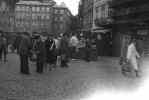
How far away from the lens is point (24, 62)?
512 inches

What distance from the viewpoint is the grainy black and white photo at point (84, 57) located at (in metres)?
8.69

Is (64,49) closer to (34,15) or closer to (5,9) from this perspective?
(5,9)

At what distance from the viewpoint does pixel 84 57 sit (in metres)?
22.3

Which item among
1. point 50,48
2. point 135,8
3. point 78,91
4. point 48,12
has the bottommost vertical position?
point 78,91

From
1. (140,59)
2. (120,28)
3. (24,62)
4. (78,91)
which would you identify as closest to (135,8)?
(120,28)

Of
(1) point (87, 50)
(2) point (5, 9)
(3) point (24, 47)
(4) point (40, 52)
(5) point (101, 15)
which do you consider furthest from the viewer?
(2) point (5, 9)

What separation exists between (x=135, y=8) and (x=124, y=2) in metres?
2.31

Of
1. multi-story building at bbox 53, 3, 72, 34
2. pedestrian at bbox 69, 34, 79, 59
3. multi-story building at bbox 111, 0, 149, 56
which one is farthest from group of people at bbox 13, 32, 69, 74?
multi-story building at bbox 53, 3, 72, 34

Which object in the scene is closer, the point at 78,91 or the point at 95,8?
the point at 78,91

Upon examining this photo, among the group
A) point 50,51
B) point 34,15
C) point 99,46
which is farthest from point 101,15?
point 34,15

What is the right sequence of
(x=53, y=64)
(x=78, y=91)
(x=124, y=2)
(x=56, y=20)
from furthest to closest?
(x=56, y=20)
(x=124, y=2)
(x=53, y=64)
(x=78, y=91)

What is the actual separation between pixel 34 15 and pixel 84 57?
376ft

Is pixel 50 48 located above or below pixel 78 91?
above

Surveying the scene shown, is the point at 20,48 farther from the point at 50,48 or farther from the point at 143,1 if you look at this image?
the point at 143,1
